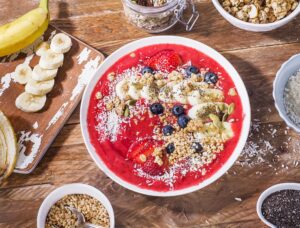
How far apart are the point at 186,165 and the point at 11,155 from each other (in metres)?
0.50

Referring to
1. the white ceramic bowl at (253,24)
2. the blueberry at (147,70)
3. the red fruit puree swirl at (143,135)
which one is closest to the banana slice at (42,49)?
the red fruit puree swirl at (143,135)

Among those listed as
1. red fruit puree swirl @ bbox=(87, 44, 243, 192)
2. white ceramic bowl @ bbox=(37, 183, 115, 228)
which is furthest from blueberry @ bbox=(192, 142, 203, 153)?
→ white ceramic bowl @ bbox=(37, 183, 115, 228)

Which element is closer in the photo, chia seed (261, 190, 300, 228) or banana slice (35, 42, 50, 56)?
chia seed (261, 190, 300, 228)

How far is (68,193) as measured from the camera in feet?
5.25

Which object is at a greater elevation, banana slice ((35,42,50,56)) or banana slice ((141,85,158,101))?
banana slice ((35,42,50,56))

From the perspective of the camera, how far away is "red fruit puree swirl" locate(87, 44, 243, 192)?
159 cm

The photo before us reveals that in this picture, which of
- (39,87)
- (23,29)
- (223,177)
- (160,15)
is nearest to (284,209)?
(223,177)

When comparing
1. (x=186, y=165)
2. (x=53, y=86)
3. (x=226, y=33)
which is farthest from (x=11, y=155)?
(x=226, y=33)

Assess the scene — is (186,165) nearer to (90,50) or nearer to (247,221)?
(247,221)

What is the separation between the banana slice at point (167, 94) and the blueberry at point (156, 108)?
3cm

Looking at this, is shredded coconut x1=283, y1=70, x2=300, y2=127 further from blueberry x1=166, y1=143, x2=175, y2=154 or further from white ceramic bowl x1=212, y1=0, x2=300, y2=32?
blueberry x1=166, y1=143, x2=175, y2=154

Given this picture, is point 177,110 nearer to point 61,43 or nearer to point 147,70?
point 147,70

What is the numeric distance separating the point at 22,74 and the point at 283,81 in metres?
0.78

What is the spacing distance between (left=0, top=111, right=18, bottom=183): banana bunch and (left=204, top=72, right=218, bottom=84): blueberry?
0.59 metres
